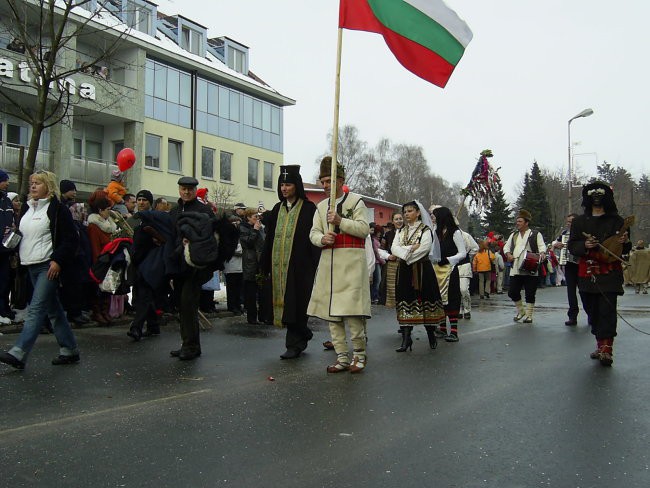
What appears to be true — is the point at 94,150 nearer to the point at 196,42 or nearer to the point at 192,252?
the point at 196,42

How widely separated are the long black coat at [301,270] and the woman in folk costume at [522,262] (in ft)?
18.8

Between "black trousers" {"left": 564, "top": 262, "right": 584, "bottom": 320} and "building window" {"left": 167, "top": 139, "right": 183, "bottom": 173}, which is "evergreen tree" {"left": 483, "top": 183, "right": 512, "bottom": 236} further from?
"black trousers" {"left": 564, "top": 262, "right": 584, "bottom": 320}

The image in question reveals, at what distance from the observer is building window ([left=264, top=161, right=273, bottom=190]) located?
44.2 meters

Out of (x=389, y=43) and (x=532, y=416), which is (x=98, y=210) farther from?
(x=532, y=416)

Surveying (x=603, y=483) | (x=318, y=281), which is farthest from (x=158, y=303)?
(x=603, y=483)

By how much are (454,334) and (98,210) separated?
18.4 feet

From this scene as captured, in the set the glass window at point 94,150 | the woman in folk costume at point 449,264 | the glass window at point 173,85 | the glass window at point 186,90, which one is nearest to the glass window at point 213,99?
the glass window at point 186,90

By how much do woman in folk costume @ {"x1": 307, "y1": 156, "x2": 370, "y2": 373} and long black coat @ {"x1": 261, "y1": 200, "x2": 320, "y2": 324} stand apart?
53 centimetres

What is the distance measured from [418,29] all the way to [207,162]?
3280 centimetres

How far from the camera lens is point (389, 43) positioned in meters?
7.64

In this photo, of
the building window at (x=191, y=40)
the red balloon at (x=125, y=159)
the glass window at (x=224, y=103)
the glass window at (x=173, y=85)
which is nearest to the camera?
the red balloon at (x=125, y=159)

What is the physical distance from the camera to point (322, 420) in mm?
5027

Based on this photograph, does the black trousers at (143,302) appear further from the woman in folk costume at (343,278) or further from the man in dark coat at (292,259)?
the woman in folk costume at (343,278)

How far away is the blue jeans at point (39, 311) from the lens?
21.7 ft
